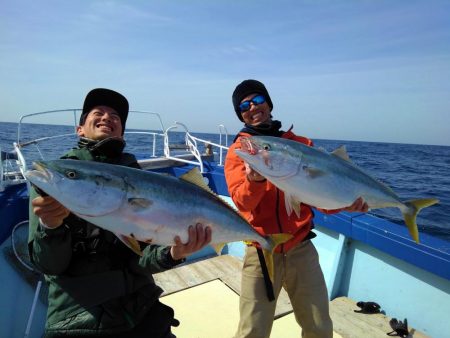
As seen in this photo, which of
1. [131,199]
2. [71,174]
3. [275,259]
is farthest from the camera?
[275,259]

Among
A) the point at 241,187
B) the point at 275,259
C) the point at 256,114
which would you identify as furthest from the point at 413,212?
the point at 256,114

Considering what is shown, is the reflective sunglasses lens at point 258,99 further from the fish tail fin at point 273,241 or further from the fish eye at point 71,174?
the fish eye at point 71,174

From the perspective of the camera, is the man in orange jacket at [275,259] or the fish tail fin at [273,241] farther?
the man in orange jacket at [275,259]

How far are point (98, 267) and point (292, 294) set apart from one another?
1.85 metres

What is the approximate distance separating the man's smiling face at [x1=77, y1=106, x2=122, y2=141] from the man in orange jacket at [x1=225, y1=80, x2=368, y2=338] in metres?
1.09

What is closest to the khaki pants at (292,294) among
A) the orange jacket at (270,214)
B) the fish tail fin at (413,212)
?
the orange jacket at (270,214)

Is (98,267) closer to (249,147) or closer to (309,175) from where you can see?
(249,147)

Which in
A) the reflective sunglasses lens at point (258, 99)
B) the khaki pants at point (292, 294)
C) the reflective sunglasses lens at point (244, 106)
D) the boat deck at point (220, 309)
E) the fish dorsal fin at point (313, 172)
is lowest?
the boat deck at point (220, 309)

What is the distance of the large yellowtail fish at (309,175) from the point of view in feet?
8.09

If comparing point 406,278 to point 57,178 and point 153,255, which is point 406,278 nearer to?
point 153,255

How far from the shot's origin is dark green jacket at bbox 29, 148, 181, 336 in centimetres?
210

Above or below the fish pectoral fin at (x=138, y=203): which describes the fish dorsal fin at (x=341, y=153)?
above

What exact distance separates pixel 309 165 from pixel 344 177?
366 mm

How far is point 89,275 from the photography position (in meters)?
2.21
